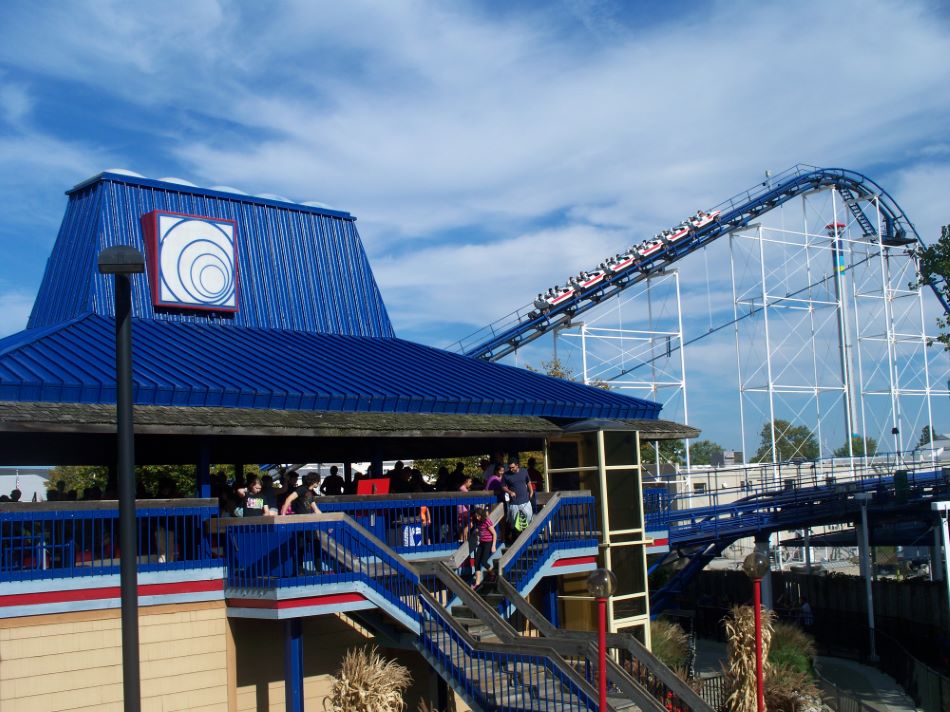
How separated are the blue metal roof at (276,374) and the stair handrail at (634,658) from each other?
378cm

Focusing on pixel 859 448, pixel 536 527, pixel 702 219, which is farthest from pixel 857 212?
pixel 859 448

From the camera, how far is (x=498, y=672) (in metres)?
14.6

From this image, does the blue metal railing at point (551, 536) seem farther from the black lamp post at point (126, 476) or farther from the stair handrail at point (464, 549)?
the black lamp post at point (126, 476)

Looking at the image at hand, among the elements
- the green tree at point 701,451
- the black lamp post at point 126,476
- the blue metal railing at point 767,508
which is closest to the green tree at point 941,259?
the blue metal railing at point 767,508

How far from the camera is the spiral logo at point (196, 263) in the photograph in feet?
63.0

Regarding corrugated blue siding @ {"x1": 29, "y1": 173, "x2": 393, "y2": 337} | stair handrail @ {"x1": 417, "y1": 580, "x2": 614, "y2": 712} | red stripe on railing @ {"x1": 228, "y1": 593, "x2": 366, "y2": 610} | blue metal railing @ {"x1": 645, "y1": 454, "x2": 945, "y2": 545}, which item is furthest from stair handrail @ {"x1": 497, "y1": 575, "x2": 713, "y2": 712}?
blue metal railing @ {"x1": 645, "y1": 454, "x2": 945, "y2": 545}

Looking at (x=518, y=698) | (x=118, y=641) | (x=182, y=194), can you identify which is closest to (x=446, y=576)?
Result: (x=518, y=698)

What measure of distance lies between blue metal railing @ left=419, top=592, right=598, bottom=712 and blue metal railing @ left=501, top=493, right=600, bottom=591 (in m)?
2.36

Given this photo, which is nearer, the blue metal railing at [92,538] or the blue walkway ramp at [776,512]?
the blue metal railing at [92,538]

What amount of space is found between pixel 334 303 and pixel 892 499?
2378 centimetres

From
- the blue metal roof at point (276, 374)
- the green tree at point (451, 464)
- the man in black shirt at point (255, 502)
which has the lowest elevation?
the man in black shirt at point (255, 502)

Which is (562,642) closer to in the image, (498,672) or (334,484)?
(498,672)

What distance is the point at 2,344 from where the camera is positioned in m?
16.1

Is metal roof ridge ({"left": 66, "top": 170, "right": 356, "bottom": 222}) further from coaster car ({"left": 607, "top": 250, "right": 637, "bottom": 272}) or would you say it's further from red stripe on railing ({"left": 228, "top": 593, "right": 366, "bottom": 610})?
coaster car ({"left": 607, "top": 250, "right": 637, "bottom": 272})
